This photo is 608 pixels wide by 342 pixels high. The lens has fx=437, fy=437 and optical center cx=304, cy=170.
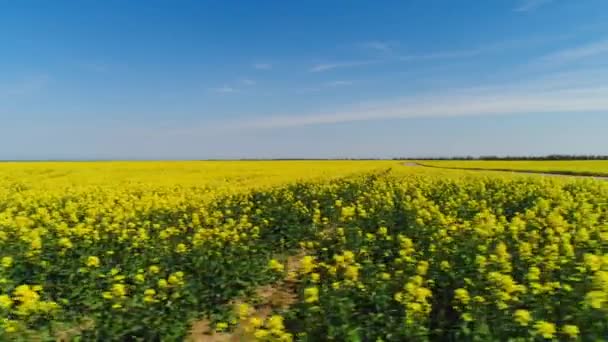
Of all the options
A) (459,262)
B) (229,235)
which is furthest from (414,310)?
(229,235)

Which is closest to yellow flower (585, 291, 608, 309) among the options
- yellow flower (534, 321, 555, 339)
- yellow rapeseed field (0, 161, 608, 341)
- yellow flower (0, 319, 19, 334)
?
yellow rapeseed field (0, 161, 608, 341)

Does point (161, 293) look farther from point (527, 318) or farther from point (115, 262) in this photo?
point (527, 318)

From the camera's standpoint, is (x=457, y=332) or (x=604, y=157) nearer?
(x=457, y=332)

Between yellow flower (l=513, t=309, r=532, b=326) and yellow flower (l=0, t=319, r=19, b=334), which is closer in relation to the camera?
yellow flower (l=513, t=309, r=532, b=326)

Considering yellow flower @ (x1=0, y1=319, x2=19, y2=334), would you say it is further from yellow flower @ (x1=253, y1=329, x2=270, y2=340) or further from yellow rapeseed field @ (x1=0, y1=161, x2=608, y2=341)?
yellow flower @ (x1=253, y1=329, x2=270, y2=340)

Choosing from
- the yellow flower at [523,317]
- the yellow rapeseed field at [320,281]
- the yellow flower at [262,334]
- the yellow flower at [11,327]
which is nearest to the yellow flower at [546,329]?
the yellow rapeseed field at [320,281]

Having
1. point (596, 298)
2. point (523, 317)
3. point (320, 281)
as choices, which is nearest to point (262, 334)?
point (523, 317)

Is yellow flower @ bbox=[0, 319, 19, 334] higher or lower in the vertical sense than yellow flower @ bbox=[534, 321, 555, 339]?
lower

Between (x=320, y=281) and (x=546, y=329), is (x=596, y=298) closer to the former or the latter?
(x=546, y=329)

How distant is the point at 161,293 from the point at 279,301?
9.66 ft

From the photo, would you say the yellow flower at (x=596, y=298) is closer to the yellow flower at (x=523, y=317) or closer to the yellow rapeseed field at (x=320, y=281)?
the yellow rapeseed field at (x=320, y=281)

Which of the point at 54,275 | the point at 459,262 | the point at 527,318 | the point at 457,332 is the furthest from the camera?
the point at 54,275

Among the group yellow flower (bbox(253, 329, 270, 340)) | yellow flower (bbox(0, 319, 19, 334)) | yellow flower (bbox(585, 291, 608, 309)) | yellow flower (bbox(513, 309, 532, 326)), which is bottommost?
yellow flower (bbox(0, 319, 19, 334))

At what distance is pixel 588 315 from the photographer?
3881 millimetres
